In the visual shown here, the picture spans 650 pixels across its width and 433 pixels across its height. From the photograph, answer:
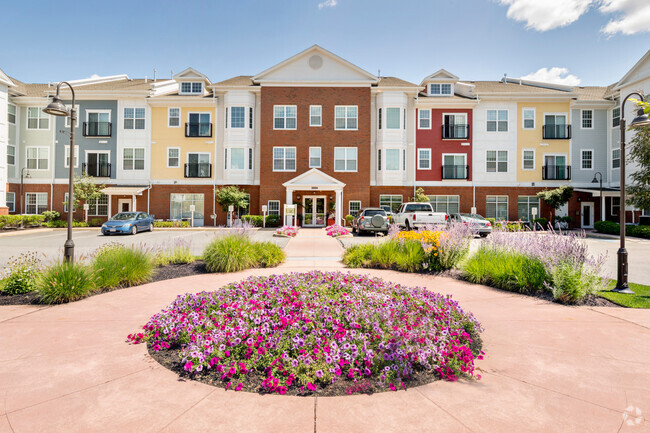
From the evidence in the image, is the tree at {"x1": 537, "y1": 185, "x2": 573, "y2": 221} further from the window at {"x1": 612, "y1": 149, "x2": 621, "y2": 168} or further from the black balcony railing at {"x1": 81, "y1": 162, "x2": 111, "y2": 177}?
the black balcony railing at {"x1": 81, "y1": 162, "x2": 111, "y2": 177}

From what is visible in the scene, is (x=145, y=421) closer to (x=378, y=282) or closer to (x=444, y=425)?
(x=444, y=425)

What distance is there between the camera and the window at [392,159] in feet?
96.2

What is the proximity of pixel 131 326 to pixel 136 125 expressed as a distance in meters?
30.6

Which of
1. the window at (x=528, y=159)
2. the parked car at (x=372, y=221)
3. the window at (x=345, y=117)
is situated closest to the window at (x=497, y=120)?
the window at (x=528, y=159)

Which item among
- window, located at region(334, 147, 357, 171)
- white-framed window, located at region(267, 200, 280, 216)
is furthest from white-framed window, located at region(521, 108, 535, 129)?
white-framed window, located at region(267, 200, 280, 216)

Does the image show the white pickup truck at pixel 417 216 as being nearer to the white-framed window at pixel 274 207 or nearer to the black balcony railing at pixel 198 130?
the white-framed window at pixel 274 207

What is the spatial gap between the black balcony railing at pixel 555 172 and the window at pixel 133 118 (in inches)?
1436

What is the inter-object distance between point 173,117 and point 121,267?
26.4 metres

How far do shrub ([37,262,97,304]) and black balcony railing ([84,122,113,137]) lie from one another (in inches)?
1126

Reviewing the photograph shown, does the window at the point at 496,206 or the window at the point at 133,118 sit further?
the window at the point at 133,118

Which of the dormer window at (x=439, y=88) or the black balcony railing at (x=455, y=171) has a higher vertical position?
the dormer window at (x=439, y=88)

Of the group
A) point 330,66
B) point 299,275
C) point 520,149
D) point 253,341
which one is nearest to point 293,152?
point 330,66

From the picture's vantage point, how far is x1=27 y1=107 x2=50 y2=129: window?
30.6 meters

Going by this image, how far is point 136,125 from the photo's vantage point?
30.5 m
